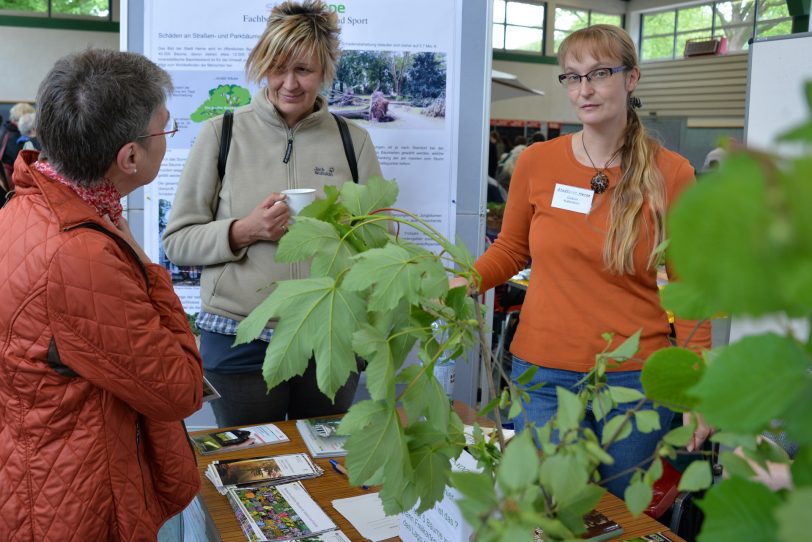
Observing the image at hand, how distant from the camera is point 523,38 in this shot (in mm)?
16578

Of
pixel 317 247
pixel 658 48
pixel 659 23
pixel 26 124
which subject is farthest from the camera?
pixel 658 48

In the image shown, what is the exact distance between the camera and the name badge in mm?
1799

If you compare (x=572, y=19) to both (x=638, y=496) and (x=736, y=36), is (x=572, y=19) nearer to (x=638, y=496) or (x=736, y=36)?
(x=736, y=36)

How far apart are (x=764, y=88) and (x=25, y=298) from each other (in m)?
2.18

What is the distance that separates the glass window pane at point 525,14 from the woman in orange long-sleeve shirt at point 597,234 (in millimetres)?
15453

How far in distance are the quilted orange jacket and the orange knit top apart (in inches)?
34.4

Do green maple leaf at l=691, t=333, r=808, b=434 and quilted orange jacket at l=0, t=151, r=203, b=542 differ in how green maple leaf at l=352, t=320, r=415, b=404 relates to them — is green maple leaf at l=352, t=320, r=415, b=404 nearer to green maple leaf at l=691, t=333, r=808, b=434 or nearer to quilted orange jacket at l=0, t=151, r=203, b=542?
green maple leaf at l=691, t=333, r=808, b=434

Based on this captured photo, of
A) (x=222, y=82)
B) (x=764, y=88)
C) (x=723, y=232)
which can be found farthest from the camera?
(x=222, y=82)

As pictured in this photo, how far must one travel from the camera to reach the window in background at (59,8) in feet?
41.1

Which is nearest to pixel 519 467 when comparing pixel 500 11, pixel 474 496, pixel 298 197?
pixel 474 496

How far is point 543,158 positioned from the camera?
1.90 meters

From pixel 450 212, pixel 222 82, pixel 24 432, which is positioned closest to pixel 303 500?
pixel 24 432

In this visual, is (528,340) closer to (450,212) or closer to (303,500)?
(303,500)

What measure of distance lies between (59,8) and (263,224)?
42.4ft
